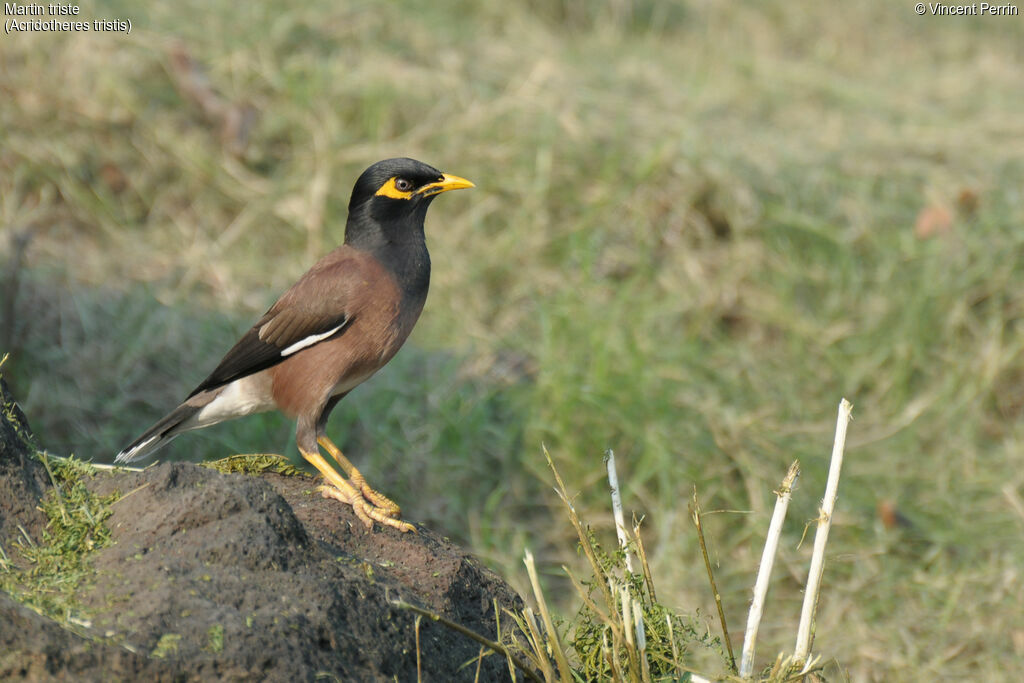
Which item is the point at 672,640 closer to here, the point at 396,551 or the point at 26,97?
the point at 396,551

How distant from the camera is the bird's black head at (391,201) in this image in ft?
13.0

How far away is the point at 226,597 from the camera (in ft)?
7.59

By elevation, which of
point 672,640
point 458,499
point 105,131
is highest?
point 105,131

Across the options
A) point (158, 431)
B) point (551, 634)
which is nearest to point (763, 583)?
point (551, 634)

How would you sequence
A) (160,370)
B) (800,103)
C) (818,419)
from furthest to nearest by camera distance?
(800,103) → (818,419) → (160,370)

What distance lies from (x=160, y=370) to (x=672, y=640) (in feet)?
12.3

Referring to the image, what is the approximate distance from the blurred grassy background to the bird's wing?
1515 mm

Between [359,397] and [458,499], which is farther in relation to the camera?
[359,397]

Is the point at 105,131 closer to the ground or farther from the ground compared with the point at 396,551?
farther from the ground

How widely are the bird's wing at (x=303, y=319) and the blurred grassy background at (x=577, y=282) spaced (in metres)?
1.52

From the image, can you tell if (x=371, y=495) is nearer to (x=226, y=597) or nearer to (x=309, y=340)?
(x=309, y=340)

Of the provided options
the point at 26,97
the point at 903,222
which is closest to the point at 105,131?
the point at 26,97

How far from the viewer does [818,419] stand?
615cm

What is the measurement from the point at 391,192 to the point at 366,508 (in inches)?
53.2
